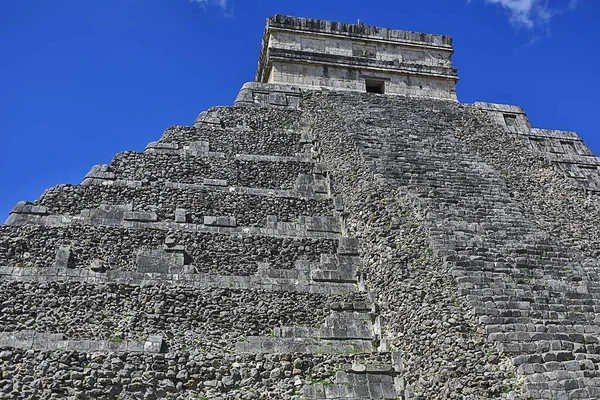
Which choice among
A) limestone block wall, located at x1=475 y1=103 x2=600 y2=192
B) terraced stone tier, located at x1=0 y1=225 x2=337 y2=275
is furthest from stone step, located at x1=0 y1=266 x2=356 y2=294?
limestone block wall, located at x1=475 y1=103 x2=600 y2=192

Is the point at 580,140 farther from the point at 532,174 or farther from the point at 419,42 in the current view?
the point at 419,42

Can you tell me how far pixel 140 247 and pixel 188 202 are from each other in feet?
5.26

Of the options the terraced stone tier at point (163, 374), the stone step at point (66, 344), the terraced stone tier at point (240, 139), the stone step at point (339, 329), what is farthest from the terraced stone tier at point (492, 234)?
the stone step at point (66, 344)

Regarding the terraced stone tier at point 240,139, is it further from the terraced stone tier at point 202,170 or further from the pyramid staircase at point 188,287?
the terraced stone tier at point 202,170

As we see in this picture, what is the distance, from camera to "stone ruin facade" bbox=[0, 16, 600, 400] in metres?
8.95

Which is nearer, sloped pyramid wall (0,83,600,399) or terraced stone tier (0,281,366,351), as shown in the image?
sloped pyramid wall (0,83,600,399)

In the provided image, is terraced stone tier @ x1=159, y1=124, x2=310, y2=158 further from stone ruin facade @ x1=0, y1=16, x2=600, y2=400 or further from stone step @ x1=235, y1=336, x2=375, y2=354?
stone step @ x1=235, y1=336, x2=375, y2=354

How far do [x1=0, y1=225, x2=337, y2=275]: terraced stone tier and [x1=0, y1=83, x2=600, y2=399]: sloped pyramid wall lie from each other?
4 cm

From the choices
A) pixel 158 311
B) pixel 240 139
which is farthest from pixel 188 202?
pixel 158 311

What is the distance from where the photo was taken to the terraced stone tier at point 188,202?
12289 mm

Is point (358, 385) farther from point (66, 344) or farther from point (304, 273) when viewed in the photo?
point (66, 344)

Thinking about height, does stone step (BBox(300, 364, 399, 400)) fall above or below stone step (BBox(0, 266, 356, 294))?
below

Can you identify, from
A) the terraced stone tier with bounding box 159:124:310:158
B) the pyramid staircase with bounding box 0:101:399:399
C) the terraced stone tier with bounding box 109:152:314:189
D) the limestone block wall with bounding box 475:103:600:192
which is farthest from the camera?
the limestone block wall with bounding box 475:103:600:192

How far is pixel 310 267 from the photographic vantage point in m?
11.7
